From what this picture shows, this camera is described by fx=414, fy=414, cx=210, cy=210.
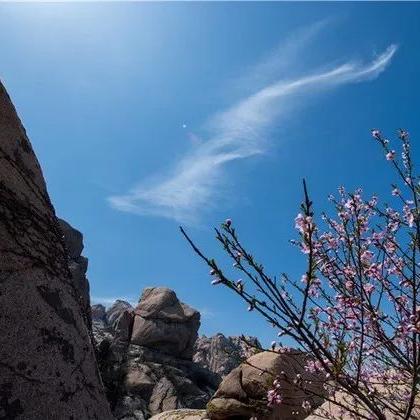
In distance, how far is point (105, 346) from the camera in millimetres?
29281

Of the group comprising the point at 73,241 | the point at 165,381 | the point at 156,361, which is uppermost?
the point at 73,241

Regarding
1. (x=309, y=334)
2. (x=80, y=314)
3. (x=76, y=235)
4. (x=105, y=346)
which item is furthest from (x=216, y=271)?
(x=76, y=235)

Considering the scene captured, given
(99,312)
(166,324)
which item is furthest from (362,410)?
(99,312)

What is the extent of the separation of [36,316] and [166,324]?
41.8 meters

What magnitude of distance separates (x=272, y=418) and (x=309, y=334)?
10.9m

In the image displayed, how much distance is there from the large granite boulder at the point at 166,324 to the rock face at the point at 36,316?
40656mm

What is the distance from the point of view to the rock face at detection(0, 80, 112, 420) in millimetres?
1809

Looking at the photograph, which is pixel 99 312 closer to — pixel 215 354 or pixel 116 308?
pixel 116 308

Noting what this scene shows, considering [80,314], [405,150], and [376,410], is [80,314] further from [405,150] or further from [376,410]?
[405,150]

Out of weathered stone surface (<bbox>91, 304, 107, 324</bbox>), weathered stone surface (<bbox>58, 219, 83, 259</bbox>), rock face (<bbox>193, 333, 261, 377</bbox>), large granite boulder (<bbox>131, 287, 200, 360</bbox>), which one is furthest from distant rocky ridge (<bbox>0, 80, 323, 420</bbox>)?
weathered stone surface (<bbox>91, 304, 107, 324</bbox>)

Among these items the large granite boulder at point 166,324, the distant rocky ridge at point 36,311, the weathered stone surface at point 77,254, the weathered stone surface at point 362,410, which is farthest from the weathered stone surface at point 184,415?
the weathered stone surface at point 77,254

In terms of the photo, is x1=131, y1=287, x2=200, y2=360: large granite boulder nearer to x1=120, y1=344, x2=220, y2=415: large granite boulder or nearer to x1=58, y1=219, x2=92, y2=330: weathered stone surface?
x1=120, y1=344, x2=220, y2=415: large granite boulder

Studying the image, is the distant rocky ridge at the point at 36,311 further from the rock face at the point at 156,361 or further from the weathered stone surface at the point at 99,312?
the weathered stone surface at the point at 99,312

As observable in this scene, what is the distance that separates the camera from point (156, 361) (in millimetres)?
39219
